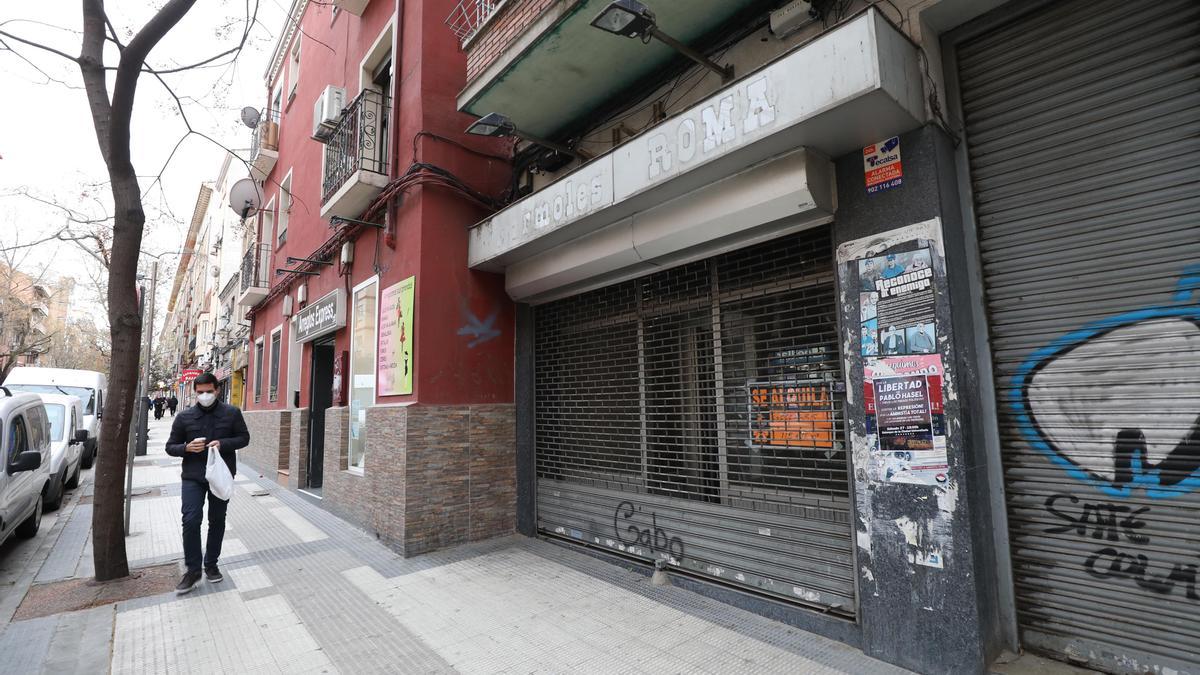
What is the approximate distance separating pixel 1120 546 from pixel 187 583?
711cm

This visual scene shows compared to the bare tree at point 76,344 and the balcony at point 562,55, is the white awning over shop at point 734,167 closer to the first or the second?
the balcony at point 562,55

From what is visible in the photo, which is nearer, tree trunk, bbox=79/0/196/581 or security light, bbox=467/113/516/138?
tree trunk, bbox=79/0/196/581

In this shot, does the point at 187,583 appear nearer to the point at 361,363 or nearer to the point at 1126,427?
the point at 361,363

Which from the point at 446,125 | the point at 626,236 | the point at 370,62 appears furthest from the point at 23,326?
the point at 626,236

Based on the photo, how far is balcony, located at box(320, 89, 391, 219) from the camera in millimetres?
7672

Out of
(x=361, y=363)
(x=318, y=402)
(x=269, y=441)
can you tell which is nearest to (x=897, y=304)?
(x=361, y=363)

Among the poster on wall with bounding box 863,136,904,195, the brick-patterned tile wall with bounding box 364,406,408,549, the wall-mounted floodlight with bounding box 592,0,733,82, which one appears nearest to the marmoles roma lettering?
the poster on wall with bounding box 863,136,904,195

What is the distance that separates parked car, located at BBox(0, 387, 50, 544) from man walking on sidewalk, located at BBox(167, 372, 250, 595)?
1919 millimetres

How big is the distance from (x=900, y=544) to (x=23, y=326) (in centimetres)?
3900

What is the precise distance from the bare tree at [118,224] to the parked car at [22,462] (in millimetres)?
1121

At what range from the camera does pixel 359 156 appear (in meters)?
7.71

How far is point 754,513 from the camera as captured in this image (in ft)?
15.0

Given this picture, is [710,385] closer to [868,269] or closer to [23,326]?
[868,269]

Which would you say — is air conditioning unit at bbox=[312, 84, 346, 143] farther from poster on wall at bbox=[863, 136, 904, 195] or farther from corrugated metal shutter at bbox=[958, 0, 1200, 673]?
corrugated metal shutter at bbox=[958, 0, 1200, 673]
